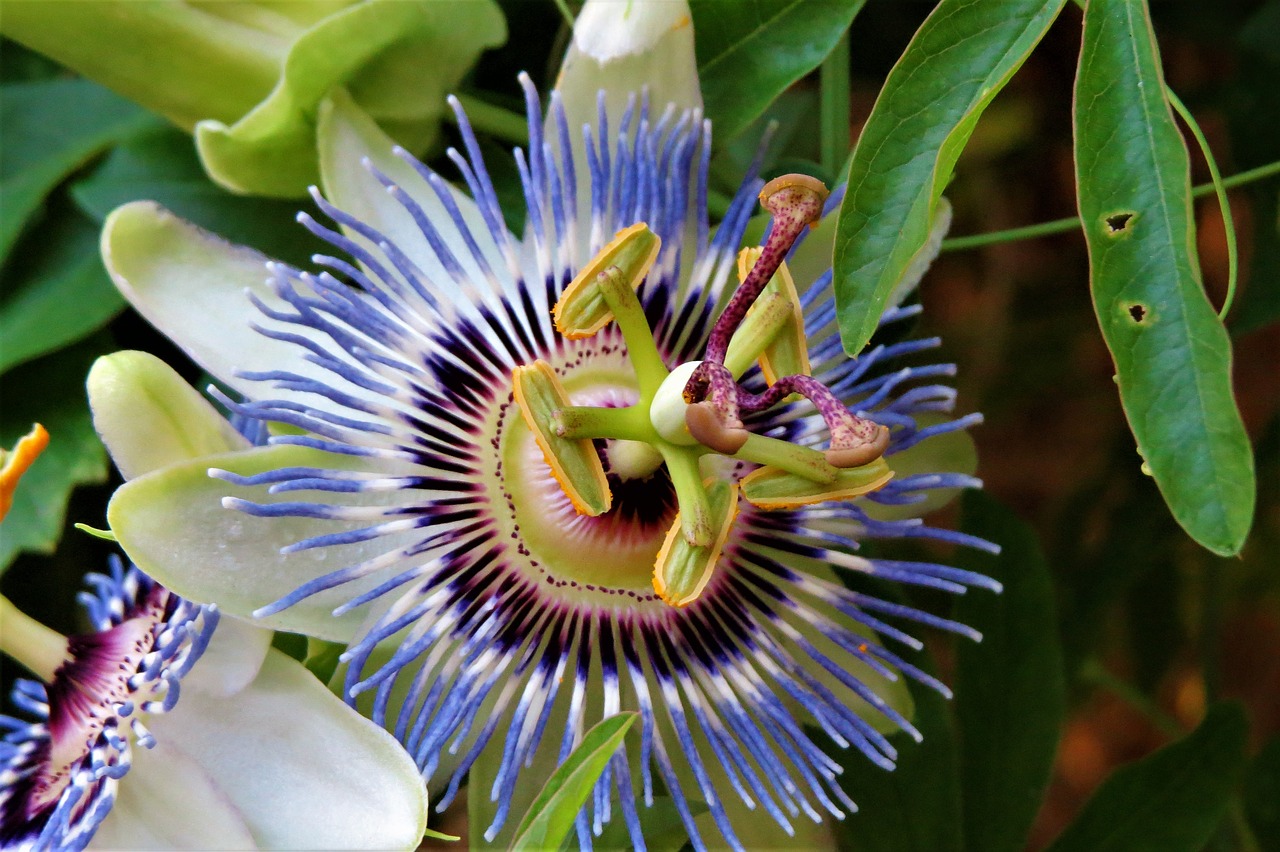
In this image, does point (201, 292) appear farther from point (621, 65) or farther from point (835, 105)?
point (835, 105)

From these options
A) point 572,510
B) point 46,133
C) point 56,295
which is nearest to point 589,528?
point 572,510

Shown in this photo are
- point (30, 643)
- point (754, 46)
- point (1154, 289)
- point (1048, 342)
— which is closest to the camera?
point (1154, 289)

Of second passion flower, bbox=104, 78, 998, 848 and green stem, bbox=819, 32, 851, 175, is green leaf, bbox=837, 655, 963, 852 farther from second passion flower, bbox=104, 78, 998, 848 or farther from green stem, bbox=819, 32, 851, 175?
green stem, bbox=819, 32, 851, 175

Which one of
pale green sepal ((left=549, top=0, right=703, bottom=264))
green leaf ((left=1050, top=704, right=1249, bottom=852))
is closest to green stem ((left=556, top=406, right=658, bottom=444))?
pale green sepal ((left=549, top=0, right=703, bottom=264))

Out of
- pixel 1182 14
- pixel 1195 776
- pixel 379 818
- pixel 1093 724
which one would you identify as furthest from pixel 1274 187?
pixel 1093 724

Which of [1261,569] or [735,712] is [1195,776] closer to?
[735,712]

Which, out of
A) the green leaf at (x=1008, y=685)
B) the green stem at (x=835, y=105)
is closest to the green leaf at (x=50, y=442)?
the green stem at (x=835, y=105)
